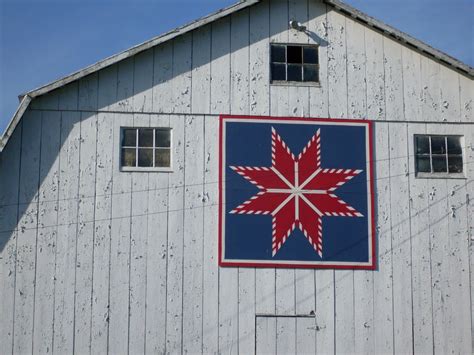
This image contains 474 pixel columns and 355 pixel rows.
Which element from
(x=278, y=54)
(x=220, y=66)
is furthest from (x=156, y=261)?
(x=278, y=54)

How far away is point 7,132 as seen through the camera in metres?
13.3

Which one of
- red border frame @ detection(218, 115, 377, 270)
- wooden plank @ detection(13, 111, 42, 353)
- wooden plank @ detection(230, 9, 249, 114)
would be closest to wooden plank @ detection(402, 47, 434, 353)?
red border frame @ detection(218, 115, 377, 270)

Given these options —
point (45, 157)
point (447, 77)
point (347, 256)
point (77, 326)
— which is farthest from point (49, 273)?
point (447, 77)

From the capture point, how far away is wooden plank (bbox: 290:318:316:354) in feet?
44.2

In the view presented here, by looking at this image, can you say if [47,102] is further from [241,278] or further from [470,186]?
[470,186]

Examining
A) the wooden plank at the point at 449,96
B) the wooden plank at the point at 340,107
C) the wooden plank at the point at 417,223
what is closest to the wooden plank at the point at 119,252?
the wooden plank at the point at 340,107

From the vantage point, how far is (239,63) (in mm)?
14258

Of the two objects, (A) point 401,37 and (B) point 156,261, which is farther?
(A) point 401,37

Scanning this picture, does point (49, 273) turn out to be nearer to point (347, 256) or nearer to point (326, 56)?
point (347, 256)

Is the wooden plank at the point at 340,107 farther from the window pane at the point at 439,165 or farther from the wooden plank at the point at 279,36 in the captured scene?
the window pane at the point at 439,165

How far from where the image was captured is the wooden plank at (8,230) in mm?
13016

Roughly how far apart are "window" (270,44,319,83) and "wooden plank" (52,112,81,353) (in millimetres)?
3735

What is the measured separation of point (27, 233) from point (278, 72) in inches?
210

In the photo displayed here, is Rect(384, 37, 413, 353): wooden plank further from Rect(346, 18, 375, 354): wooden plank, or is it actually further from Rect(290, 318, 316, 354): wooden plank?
Rect(290, 318, 316, 354): wooden plank
